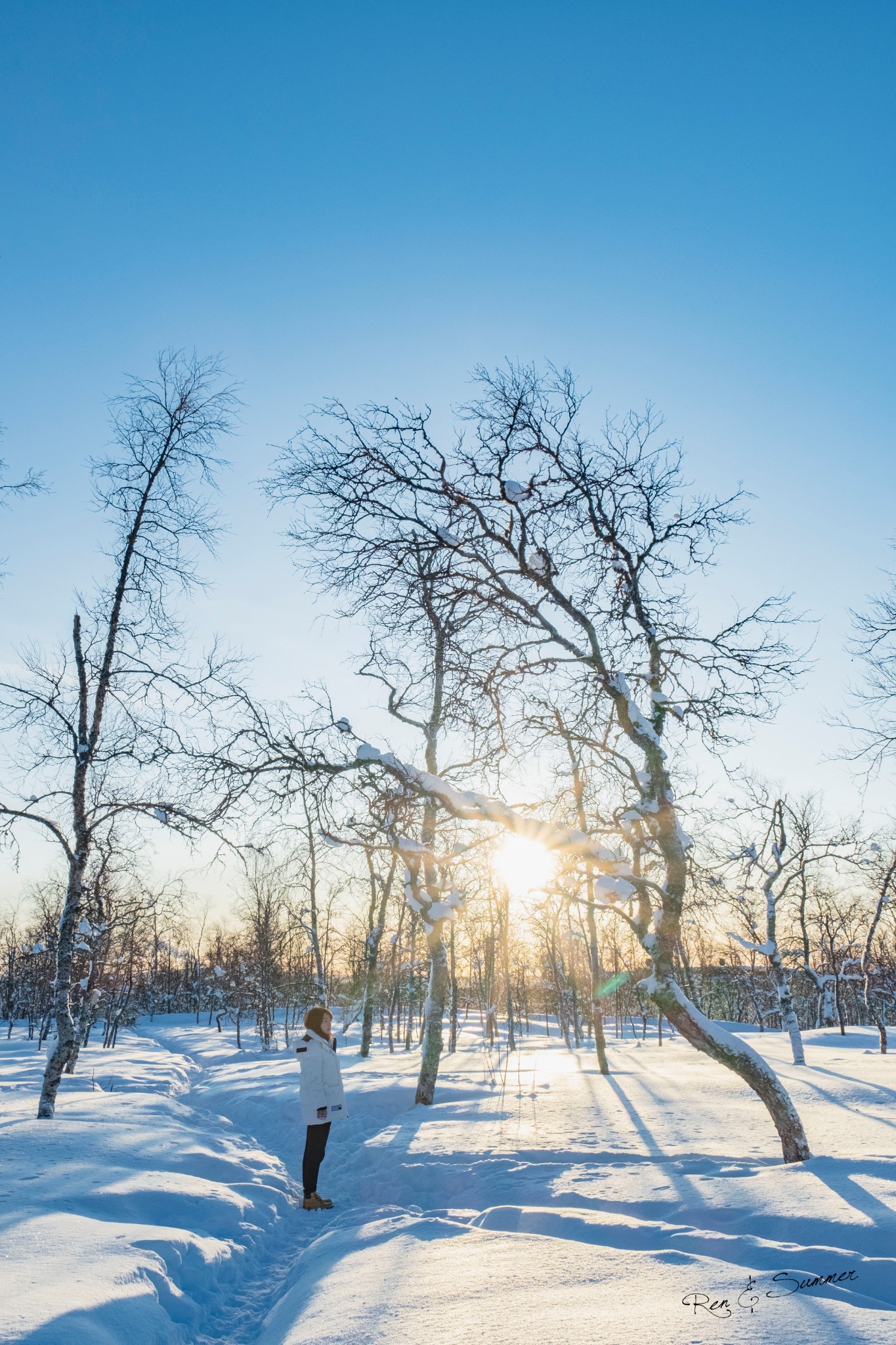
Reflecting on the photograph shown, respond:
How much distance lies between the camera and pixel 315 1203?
6.88 m

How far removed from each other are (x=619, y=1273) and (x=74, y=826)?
1010cm

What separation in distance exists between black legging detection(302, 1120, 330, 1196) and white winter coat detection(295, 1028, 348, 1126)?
0.25 feet

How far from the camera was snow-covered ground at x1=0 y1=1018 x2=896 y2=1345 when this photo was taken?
341 cm

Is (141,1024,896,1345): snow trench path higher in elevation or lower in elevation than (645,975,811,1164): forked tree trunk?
lower

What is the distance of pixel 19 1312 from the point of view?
3416 mm

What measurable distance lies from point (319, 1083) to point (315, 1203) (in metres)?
1.15

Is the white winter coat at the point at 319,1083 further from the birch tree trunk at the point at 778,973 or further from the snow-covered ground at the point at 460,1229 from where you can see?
the birch tree trunk at the point at 778,973

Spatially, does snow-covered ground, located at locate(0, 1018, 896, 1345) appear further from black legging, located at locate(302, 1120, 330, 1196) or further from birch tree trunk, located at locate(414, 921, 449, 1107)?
birch tree trunk, located at locate(414, 921, 449, 1107)

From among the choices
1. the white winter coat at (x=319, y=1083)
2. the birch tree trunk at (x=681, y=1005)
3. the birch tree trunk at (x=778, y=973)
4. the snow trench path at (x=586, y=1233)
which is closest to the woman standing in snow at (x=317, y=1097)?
the white winter coat at (x=319, y=1083)

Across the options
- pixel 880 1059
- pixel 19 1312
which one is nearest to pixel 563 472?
pixel 19 1312

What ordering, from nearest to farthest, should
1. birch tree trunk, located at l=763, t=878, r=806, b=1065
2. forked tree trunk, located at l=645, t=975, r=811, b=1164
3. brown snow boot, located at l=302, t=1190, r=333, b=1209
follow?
forked tree trunk, located at l=645, t=975, r=811, b=1164 → brown snow boot, located at l=302, t=1190, r=333, b=1209 → birch tree trunk, located at l=763, t=878, r=806, b=1065

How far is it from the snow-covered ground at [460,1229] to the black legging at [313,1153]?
0.82 ft

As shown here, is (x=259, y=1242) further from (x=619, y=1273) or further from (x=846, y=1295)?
(x=846, y=1295)
